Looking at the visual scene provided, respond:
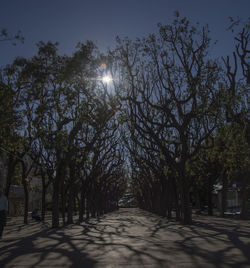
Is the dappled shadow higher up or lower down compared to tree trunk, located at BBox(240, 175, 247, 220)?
lower down

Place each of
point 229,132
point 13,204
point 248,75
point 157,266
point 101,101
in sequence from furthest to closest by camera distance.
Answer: point 13,204
point 229,132
point 101,101
point 248,75
point 157,266

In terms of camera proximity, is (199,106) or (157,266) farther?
(199,106)

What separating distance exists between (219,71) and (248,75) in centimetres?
160

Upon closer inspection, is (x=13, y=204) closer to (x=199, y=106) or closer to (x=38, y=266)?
(x=199, y=106)

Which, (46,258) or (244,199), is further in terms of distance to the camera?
(244,199)

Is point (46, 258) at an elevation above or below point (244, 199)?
below

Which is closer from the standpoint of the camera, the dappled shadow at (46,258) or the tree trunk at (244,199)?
the dappled shadow at (46,258)

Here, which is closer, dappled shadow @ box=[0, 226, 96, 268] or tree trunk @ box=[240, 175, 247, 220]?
dappled shadow @ box=[0, 226, 96, 268]

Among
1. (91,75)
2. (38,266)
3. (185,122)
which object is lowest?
(38,266)

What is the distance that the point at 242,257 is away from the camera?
7.03 m

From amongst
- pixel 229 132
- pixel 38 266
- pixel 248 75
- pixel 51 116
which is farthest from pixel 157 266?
pixel 229 132

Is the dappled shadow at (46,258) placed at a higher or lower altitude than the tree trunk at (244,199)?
lower

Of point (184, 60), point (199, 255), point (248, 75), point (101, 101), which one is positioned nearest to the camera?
point (199, 255)

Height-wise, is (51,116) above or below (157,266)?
above
